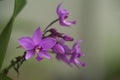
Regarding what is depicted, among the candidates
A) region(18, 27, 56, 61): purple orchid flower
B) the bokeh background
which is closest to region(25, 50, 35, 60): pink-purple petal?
region(18, 27, 56, 61): purple orchid flower

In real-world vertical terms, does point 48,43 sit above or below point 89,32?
above

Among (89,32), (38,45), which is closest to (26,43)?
(38,45)

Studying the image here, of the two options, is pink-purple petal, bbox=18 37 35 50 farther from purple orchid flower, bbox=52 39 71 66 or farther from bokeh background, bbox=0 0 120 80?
bokeh background, bbox=0 0 120 80

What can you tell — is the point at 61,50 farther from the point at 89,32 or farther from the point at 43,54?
the point at 89,32

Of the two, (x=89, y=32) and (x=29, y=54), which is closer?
(x=29, y=54)

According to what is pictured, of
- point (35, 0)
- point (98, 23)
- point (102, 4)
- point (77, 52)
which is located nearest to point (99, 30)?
point (98, 23)

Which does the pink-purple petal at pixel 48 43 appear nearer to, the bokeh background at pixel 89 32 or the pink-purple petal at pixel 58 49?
the pink-purple petal at pixel 58 49
